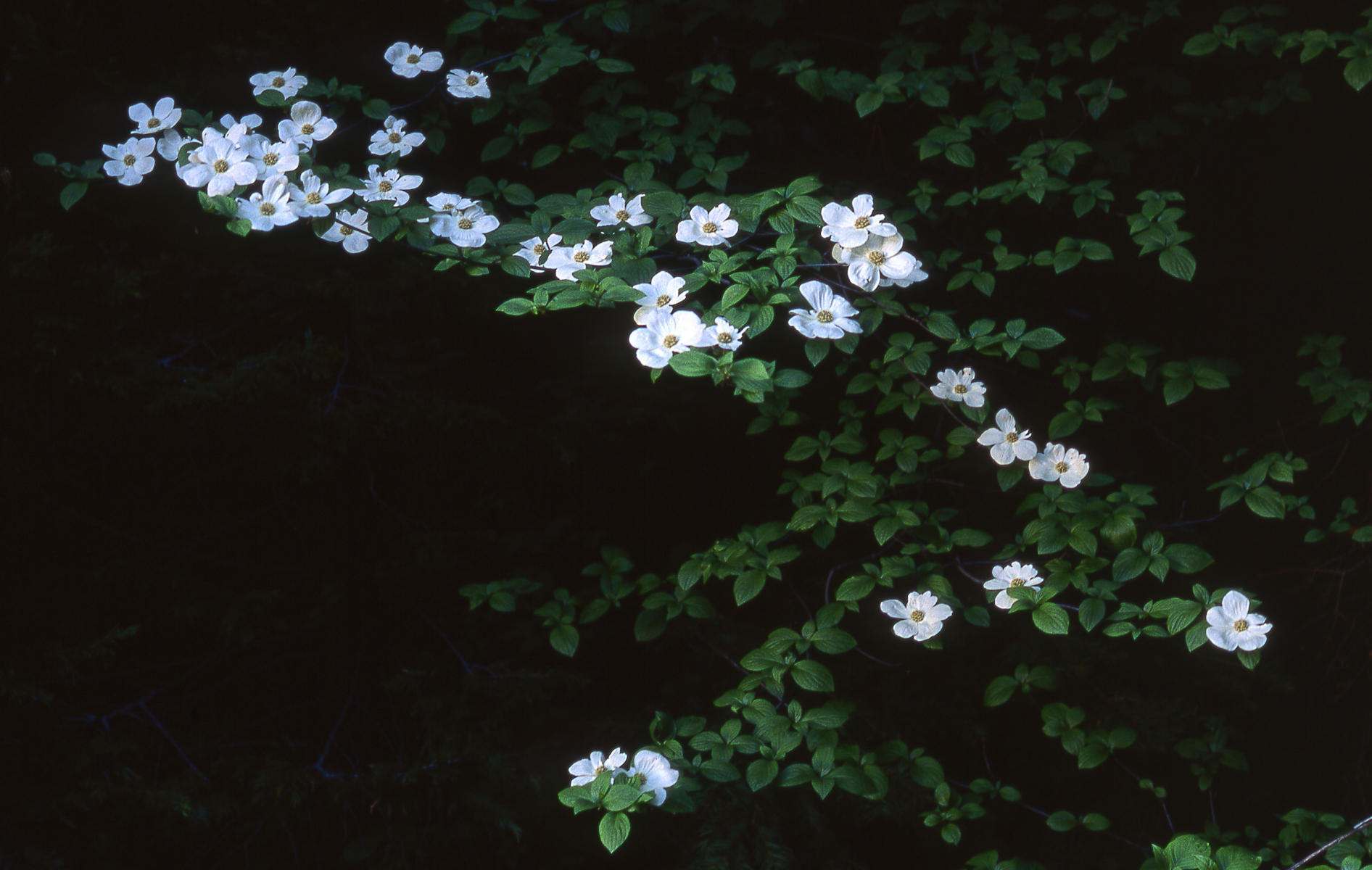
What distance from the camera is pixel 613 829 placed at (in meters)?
1.18

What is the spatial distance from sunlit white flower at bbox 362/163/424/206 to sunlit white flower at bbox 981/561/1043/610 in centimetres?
111

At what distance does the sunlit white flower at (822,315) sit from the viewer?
1209mm

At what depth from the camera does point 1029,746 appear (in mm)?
2162

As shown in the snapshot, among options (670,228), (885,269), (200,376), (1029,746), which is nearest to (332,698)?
(200,376)

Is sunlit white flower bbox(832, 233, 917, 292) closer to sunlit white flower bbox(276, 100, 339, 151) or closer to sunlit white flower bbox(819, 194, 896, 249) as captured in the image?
sunlit white flower bbox(819, 194, 896, 249)

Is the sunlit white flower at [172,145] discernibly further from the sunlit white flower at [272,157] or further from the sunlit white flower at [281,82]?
the sunlit white flower at [281,82]

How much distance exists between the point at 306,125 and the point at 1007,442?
129 cm

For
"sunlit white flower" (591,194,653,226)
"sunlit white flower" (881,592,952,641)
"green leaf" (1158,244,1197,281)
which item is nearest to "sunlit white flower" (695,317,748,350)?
"sunlit white flower" (591,194,653,226)

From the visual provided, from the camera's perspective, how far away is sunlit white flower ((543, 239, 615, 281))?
3.92 ft

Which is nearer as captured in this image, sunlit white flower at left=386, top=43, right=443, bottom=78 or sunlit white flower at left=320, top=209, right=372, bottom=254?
sunlit white flower at left=320, top=209, right=372, bottom=254

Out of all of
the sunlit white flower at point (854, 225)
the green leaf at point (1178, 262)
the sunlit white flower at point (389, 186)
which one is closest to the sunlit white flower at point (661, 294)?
the sunlit white flower at point (854, 225)

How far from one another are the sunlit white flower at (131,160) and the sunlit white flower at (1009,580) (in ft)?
4.79

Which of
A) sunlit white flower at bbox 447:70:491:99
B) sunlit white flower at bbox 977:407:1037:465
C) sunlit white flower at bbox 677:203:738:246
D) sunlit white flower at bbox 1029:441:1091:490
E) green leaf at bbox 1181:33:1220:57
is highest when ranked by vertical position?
sunlit white flower at bbox 447:70:491:99

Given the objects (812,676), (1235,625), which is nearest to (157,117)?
(812,676)
